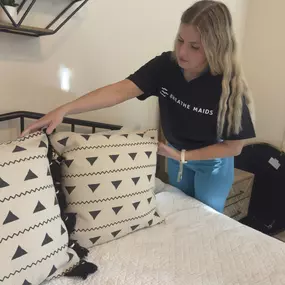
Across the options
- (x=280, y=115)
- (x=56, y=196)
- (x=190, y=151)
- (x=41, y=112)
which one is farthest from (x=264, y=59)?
(x=56, y=196)

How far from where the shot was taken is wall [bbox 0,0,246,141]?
4.41 feet

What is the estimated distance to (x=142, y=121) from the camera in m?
1.88

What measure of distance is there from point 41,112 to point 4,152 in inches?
20.5

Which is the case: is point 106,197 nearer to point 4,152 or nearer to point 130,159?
point 130,159

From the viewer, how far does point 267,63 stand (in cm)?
239

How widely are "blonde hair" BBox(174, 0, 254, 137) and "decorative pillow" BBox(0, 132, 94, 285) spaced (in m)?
0.67

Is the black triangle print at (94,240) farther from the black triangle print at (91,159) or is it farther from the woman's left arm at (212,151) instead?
the woman's left arm at (212,151)

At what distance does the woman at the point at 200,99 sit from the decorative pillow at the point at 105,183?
134mm

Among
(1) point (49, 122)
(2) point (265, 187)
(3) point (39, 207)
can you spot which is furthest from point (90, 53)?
(2) point (265, 187)

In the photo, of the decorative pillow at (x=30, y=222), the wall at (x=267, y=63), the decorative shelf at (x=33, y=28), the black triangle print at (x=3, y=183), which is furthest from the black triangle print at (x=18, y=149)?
the wall at (x=267, y=63)

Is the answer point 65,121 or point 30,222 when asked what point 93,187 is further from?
point 65,121

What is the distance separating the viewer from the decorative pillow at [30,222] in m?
0.90

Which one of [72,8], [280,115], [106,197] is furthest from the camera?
[280,115]

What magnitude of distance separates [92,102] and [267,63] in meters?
1.54
